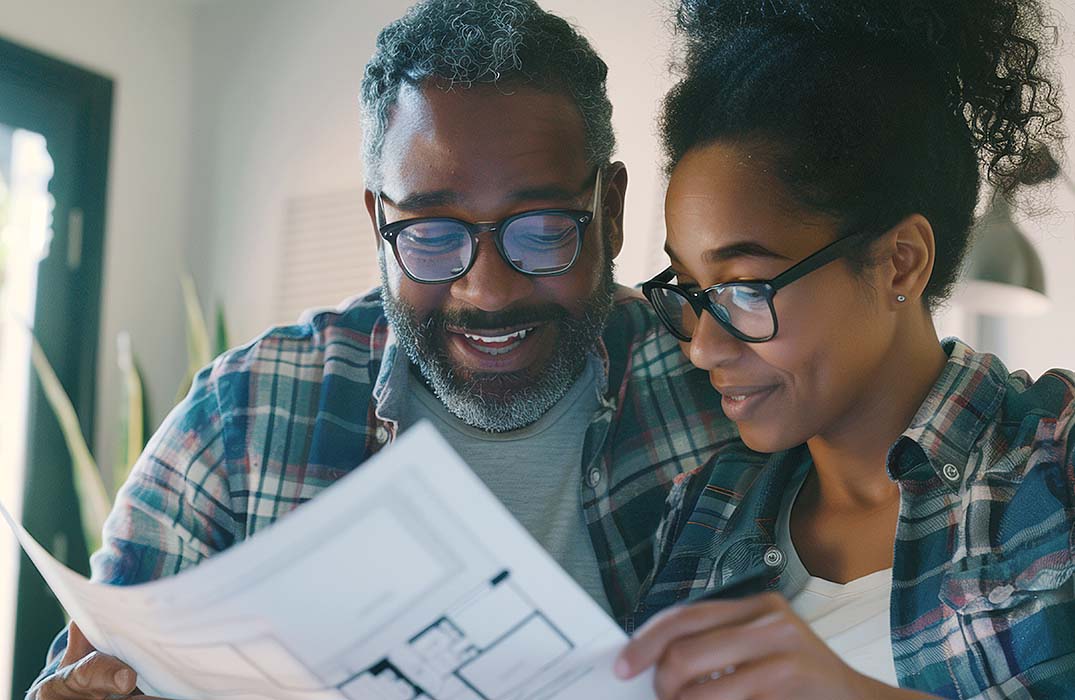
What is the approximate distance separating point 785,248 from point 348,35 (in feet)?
9.37

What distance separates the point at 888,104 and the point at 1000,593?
481 millimetres

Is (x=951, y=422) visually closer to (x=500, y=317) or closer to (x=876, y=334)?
(x=876, y=334)

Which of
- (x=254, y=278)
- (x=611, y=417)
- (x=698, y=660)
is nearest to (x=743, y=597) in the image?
(x=698, y=660)

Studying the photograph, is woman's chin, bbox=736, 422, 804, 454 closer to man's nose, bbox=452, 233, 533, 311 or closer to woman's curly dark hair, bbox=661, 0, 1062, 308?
woman's curly dark hair, bbox=661, 0, 1062, 308

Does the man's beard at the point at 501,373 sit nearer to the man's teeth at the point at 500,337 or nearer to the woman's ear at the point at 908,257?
the man's teeth at the point at 500,337

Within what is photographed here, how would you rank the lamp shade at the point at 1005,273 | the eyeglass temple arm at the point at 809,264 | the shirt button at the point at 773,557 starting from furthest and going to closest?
the lamp shade at the point at 1005,273 → the shirt button at the point at 773,557 → the eyeglass temple arm at the point at 809,264

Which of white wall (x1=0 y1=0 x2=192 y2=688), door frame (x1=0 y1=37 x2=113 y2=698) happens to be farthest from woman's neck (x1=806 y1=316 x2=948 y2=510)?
white wall (x1=0 y1=0 x2=192 y2=688)

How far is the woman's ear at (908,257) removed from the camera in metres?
1.11

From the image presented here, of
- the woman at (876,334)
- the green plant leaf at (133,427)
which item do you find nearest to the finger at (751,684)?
the woman at (876,334)

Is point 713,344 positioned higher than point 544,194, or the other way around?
point 544,194

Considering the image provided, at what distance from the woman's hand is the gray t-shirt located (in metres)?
0.61

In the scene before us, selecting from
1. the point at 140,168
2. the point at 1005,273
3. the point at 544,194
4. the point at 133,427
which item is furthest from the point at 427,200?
the point at 140,168

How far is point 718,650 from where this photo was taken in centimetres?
73

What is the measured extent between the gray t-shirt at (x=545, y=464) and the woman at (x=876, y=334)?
15 cm
